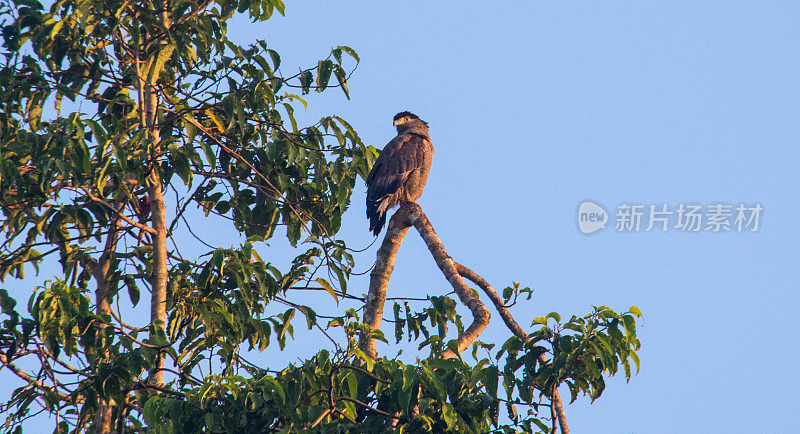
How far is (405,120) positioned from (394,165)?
147 cm

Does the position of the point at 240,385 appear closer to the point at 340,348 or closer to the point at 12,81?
the point at 340,348

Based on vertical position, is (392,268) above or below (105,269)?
below

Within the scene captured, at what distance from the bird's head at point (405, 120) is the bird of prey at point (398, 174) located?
295 millimetres

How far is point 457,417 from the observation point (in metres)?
3.50

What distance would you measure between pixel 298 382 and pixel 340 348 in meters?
0.28

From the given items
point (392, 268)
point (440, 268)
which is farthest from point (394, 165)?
point (440, 268)

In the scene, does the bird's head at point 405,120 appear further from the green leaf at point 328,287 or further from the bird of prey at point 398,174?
the green leaf at point 328,287

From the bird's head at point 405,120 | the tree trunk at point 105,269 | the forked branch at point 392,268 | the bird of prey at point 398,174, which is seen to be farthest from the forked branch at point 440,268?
the bird's head at point 405,120

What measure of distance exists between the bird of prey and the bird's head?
0.97 feet

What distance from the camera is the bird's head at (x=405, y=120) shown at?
8.84 metres

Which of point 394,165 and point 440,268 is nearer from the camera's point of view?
point 440,268

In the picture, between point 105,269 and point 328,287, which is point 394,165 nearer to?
point 328,287

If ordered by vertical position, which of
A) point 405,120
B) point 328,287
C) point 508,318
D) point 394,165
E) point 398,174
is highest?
point 405,120

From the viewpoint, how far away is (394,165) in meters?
7.57
